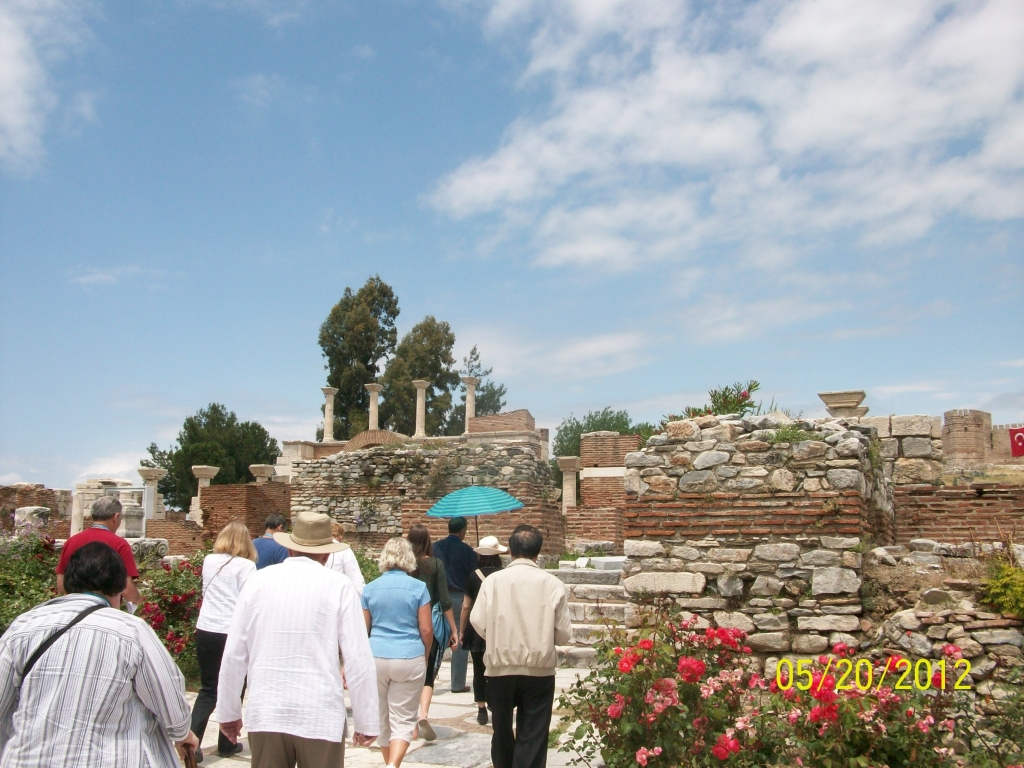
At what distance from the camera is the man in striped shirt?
2.63 metres

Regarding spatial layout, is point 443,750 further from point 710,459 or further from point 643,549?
point 710,459

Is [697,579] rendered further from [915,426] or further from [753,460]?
[915,426]

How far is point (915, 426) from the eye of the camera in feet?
31.1

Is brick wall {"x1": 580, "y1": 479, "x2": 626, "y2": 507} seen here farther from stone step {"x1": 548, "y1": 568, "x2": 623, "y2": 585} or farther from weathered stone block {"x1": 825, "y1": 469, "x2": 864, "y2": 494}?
weathered stone block {"x1": 825, "y1": 469, "x2": 864, "y2": 494}

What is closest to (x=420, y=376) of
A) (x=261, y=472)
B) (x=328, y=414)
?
(x=328, y=414)

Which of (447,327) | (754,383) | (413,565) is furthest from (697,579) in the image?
(447,327)

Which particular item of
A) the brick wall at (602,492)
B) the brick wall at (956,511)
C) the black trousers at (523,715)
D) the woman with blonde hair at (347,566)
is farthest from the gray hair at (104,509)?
the brick wall at (602,492)

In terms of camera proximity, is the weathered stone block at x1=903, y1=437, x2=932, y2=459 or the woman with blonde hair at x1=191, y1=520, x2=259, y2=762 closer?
the woman with blonde hair at x1=191, y1=520, x2=259, y2=762

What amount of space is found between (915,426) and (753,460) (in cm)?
304

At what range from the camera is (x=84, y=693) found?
8.73 feet

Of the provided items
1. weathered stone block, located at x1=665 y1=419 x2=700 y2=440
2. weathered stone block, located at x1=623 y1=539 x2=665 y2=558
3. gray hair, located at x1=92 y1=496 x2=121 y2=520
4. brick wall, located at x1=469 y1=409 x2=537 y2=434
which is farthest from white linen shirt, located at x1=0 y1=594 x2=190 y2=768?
brick wall, located at x1=469 y1=409 x2=537 y2=434

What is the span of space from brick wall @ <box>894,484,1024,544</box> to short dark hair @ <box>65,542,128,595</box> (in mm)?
8339

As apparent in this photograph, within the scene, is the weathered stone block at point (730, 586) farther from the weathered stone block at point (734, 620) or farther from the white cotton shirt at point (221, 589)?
the white cotton shirt at point (221, 589)
